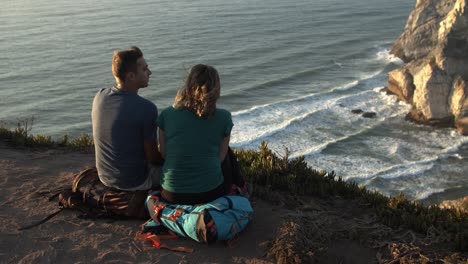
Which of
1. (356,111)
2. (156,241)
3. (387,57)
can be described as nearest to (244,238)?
(156,241)

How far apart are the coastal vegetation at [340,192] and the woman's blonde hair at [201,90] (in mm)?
2462

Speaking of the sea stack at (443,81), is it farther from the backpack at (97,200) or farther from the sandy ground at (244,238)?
the backpack at (97,200)

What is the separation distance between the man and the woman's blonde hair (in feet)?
2.17

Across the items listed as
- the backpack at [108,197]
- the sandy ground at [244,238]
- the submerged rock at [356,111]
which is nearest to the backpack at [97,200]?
the backpack at [108,197]

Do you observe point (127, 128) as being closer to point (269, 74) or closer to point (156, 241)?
point (156, 241)

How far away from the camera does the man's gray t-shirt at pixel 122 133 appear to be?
6.05m

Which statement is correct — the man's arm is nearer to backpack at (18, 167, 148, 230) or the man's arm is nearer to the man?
the man

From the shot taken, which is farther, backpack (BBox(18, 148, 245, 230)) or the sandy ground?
backpack (BBox(18, 148, 245, 230))

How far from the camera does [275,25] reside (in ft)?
199

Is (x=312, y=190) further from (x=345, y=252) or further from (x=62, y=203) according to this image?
(x=62, y=203)

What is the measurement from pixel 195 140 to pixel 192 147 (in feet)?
0.28

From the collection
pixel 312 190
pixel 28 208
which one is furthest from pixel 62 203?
pixel 312 190

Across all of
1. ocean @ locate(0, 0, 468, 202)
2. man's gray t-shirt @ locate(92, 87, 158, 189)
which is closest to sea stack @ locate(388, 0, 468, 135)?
ocean @ locate(0, 0, 468, 202)

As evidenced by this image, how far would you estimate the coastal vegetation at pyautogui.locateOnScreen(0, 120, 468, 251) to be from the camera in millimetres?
6566
